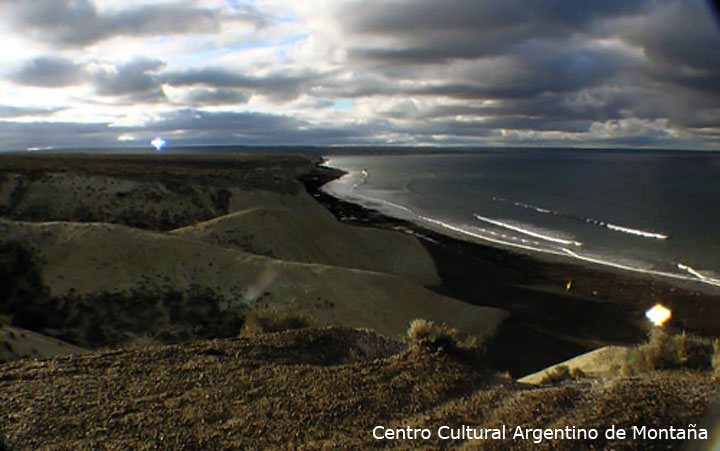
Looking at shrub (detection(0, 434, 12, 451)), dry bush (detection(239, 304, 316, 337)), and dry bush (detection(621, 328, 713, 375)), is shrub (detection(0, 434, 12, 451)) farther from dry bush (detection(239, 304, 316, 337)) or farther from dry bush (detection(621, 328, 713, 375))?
dry bush (detection(621, 328, 713, 375))

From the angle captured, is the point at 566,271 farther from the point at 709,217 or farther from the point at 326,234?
the point at 709,217

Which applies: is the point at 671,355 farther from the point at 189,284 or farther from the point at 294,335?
the point at 189,284

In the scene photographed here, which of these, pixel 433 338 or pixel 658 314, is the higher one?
pixel 433 338

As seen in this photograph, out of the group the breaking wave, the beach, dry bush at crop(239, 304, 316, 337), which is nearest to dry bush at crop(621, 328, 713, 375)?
the beach

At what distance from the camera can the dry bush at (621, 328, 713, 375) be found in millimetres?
7867

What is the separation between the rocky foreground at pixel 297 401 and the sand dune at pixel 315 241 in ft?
54.6

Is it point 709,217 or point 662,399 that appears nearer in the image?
point 662,399

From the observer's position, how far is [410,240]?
33406mm

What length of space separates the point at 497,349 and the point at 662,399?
13.1m

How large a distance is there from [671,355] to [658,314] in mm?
17257

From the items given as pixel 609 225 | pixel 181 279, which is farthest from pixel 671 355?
pixel 609 225

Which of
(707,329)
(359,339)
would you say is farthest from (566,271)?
(359,339)

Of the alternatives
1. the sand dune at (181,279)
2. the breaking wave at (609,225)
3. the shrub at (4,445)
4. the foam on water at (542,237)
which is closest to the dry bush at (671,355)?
the shrub at (4,445)

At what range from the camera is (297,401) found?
5703mm
